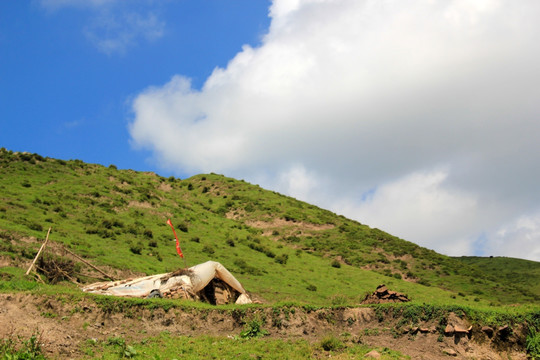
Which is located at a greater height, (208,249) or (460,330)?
(208,249)

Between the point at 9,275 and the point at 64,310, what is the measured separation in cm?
806

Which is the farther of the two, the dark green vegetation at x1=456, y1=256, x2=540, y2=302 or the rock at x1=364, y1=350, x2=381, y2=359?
the dark green vegetation at x1=456, y1=256, x2=540, y2=302

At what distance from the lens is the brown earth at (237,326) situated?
54.7 ft

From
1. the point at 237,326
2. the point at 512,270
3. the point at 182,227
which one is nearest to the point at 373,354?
the point at 237,326

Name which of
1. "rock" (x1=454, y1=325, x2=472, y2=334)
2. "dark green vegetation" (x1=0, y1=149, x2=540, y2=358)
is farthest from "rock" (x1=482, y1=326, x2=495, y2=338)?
"rock" (x1=454, y1=325, x2=472, y2=334)

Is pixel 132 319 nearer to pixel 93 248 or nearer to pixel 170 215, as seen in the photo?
pixel 93 248

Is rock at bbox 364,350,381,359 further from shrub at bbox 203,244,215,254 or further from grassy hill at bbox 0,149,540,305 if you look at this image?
shrub at bbox 203,244,215,254

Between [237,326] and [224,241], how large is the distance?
3209 cm

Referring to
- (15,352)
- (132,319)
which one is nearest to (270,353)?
(132,319)

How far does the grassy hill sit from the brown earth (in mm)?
3016

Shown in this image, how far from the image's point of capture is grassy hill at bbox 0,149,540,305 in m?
35.1

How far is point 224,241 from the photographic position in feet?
169

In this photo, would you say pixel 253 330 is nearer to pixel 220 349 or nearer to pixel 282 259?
pixel 220 349

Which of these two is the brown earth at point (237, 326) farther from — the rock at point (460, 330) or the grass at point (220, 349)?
the grass at point (220, 349)
